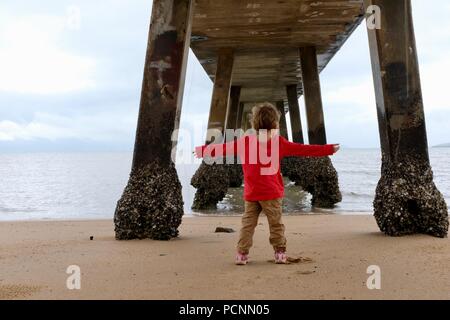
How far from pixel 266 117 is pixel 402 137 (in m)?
1.95

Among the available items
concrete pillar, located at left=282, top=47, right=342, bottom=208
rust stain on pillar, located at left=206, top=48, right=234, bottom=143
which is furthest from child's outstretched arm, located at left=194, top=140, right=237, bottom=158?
rust stain on pillar, located at left=206, top=48, right=234, bottom=143

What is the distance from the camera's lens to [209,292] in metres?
3.47

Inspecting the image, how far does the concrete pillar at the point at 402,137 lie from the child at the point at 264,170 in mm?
1476

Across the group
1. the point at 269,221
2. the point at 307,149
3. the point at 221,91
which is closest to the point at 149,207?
the point at 269,221

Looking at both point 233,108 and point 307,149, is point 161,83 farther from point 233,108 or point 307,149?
point 233,108

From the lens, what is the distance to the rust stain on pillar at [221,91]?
1398 cm

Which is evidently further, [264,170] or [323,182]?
[323,182]

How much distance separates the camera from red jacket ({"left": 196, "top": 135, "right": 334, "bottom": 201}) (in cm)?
443

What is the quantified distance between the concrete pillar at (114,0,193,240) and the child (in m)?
1.60

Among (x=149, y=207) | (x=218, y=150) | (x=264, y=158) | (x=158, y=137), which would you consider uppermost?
(x=158, y=137)

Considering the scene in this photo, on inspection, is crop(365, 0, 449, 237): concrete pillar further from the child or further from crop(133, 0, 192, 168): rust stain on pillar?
crop(133, 0, 192, 168): rust stain on pillar

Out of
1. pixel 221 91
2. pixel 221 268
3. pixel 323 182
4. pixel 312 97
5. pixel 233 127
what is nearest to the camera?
pixel 221 268

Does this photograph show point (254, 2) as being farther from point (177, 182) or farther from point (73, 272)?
point (73, 272)

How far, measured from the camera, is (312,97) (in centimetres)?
1416
